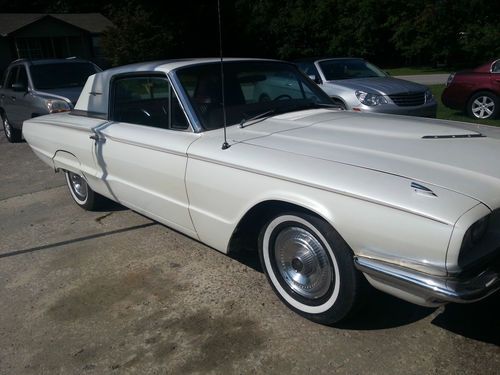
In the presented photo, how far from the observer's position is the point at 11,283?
12.1ft

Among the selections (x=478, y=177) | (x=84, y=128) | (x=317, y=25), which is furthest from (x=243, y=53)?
(x=478, y=177)

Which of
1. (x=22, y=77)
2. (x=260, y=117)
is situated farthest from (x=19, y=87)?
(x=260, y=117)

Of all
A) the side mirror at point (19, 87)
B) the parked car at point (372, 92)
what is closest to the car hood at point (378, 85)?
the parked car at point (372, 92)

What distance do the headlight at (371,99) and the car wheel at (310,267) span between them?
5475mm

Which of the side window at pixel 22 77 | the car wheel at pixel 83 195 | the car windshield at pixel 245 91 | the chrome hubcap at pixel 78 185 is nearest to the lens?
the car windshield at pixel 245 91

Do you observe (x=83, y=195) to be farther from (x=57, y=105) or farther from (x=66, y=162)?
(x=57, y=105)

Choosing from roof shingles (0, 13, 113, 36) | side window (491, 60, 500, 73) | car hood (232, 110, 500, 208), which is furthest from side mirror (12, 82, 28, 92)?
roof shingles (0, 13, 113, 36)

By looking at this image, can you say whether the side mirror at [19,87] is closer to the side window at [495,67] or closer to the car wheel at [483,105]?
the car wheel at [483,105]

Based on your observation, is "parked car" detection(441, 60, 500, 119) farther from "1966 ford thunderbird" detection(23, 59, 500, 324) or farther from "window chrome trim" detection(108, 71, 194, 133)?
"window chrome trim" detection(108, 71, 194, 133)

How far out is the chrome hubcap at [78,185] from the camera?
16.7 ft

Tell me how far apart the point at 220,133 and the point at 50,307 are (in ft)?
5.61

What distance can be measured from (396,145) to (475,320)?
114 centimetres

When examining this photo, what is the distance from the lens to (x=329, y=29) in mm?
32469

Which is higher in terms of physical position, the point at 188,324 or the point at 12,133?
the point at 188,324
